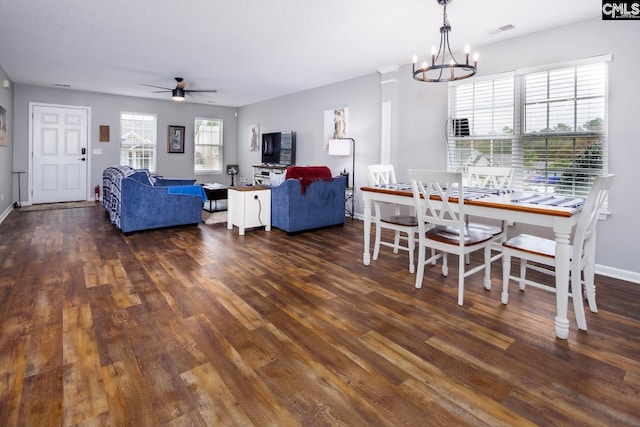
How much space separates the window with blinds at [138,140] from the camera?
328 inches

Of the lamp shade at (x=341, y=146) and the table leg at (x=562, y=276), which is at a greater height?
the lamp shade at (x=341, y=146)

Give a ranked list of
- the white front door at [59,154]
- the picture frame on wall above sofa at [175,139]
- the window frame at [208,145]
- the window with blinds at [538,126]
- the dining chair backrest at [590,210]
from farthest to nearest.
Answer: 1. the window frame at [208,145]
2. the picture frame on wall above sofa at [175,139]
3. the white front door at [59,154]
4. the window with blinds at [538,126]
5. the dining chair backrest at [590,210]

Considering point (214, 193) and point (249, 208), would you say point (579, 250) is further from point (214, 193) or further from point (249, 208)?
point (214, 193)

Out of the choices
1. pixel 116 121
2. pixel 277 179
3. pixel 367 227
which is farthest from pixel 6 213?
pixel 367 227

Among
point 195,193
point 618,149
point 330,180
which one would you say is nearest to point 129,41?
point 195,193

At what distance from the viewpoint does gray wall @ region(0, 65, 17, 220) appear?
5.75 meters

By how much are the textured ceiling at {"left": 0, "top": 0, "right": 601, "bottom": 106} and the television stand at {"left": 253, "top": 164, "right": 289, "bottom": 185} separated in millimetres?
2112

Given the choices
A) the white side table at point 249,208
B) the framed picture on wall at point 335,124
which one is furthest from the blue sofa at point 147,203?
the framed picture on wall at point 335,124

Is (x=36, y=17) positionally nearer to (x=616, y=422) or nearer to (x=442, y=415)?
(x=442, y=415)

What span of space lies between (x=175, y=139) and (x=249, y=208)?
515 cm

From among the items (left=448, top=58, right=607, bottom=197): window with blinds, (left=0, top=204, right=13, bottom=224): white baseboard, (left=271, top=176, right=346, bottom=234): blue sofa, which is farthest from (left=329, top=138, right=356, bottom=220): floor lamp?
(left=0, top=204, right=13, bottom=224): white baseboard

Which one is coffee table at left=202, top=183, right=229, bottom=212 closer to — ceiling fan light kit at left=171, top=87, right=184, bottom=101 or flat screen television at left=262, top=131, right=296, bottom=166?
ceiling fan light kit at left=171, top=87, right=184, bottom=101

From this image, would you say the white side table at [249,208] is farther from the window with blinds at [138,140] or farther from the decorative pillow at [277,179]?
the window with blinds at [138,140]

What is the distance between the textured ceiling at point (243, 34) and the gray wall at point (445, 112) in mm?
198
